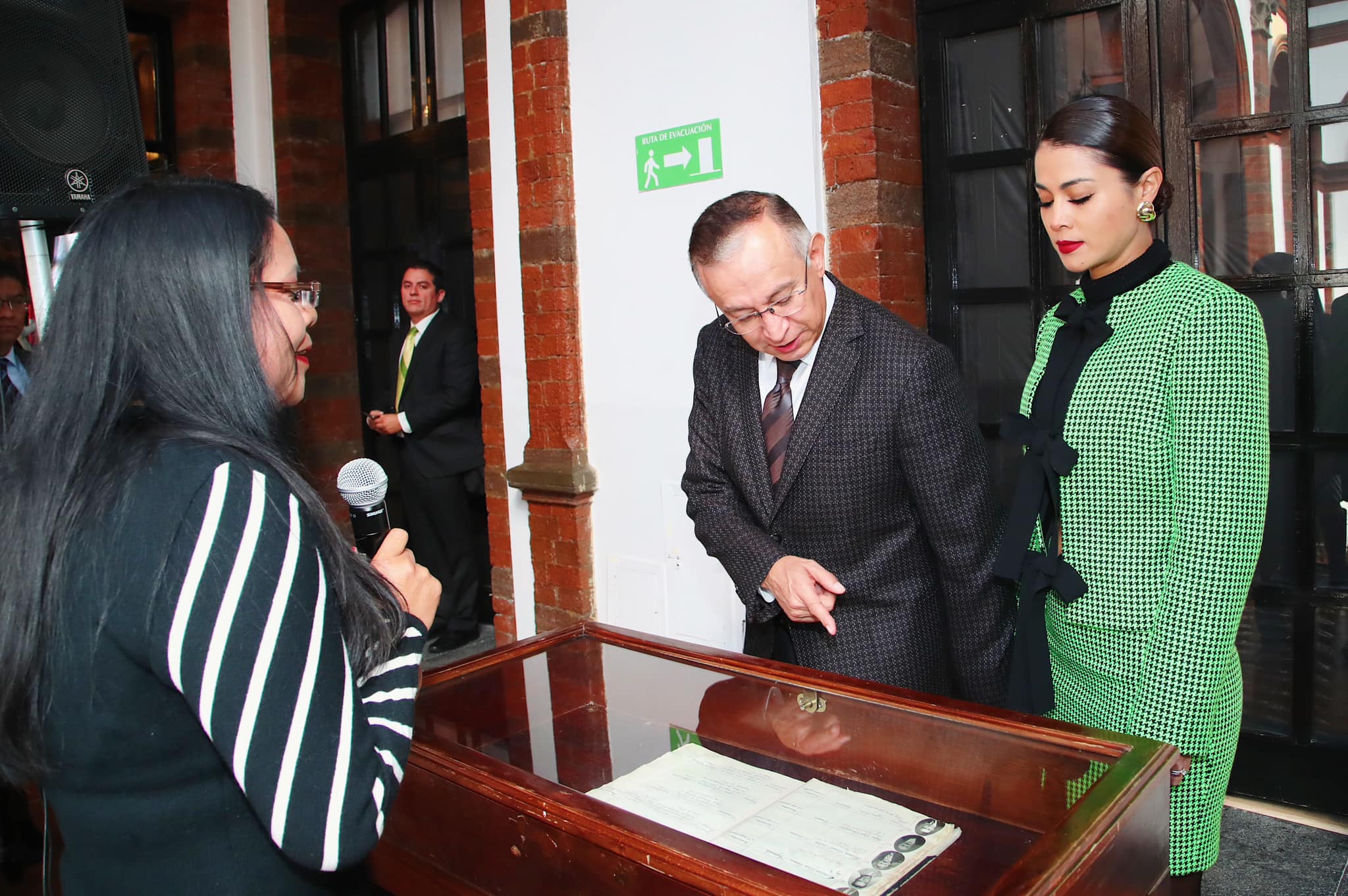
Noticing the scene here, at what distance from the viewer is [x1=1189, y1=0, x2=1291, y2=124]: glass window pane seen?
9.63 feet

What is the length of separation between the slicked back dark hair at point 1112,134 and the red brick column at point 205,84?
5176 millimetres

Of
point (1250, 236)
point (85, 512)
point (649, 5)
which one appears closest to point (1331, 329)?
point (1250, 236)

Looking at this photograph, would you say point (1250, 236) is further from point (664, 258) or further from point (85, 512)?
point (85, 512)

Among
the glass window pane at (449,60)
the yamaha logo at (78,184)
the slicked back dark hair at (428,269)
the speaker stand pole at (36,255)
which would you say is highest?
the glass window pane at (449,60)

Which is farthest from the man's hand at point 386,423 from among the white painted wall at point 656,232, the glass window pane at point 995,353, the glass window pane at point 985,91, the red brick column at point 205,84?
the glass window pane at point 985,91

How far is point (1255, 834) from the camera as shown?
3.01 meters

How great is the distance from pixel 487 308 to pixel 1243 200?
10.1 feet

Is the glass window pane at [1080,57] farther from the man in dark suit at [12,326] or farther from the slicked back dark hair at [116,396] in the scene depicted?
the man in dark suit at [12,326]

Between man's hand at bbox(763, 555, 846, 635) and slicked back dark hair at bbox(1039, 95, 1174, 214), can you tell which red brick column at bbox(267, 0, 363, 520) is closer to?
man's hand at bbox(763, 555, 846, 635)

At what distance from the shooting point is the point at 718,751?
1747mm

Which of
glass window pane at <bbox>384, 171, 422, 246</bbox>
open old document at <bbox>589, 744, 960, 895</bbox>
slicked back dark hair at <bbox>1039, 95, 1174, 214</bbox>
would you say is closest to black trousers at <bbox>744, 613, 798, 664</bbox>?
open old document at <bbox>589, 744, 960, 895</bbox>

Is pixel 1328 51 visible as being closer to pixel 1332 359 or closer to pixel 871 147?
pixel 1332 359

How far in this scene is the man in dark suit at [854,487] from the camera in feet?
6.97

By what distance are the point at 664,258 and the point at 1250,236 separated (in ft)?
6.65
